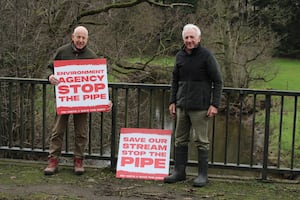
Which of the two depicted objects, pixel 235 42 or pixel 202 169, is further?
pixel 235 42

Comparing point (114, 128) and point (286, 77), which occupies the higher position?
point (114, 128)

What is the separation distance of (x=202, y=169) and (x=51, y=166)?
201 centimetres

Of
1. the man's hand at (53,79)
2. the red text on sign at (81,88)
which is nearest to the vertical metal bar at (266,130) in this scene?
the red text on sign at (81,88)

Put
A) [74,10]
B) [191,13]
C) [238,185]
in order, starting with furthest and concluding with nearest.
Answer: [191,13] → [74,10] → [238,185]

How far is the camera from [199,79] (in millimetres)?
5551

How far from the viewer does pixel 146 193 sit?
5520mm

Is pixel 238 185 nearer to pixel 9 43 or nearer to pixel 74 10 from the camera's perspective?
pixel 9 43

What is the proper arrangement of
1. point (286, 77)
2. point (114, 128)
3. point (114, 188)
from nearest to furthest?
point (114, 188) < point (114, 128) < point (286, 77)

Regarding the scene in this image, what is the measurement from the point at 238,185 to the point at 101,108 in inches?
80.6

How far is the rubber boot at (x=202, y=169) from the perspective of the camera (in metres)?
5.77

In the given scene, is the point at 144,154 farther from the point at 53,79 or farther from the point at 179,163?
the point at 53,79

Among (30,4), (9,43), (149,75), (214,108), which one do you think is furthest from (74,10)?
(214,108)

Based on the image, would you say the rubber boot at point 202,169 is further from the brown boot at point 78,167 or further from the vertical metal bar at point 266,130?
the brown boot at point 78,167

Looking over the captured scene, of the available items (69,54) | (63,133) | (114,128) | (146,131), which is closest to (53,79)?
(69,54)
